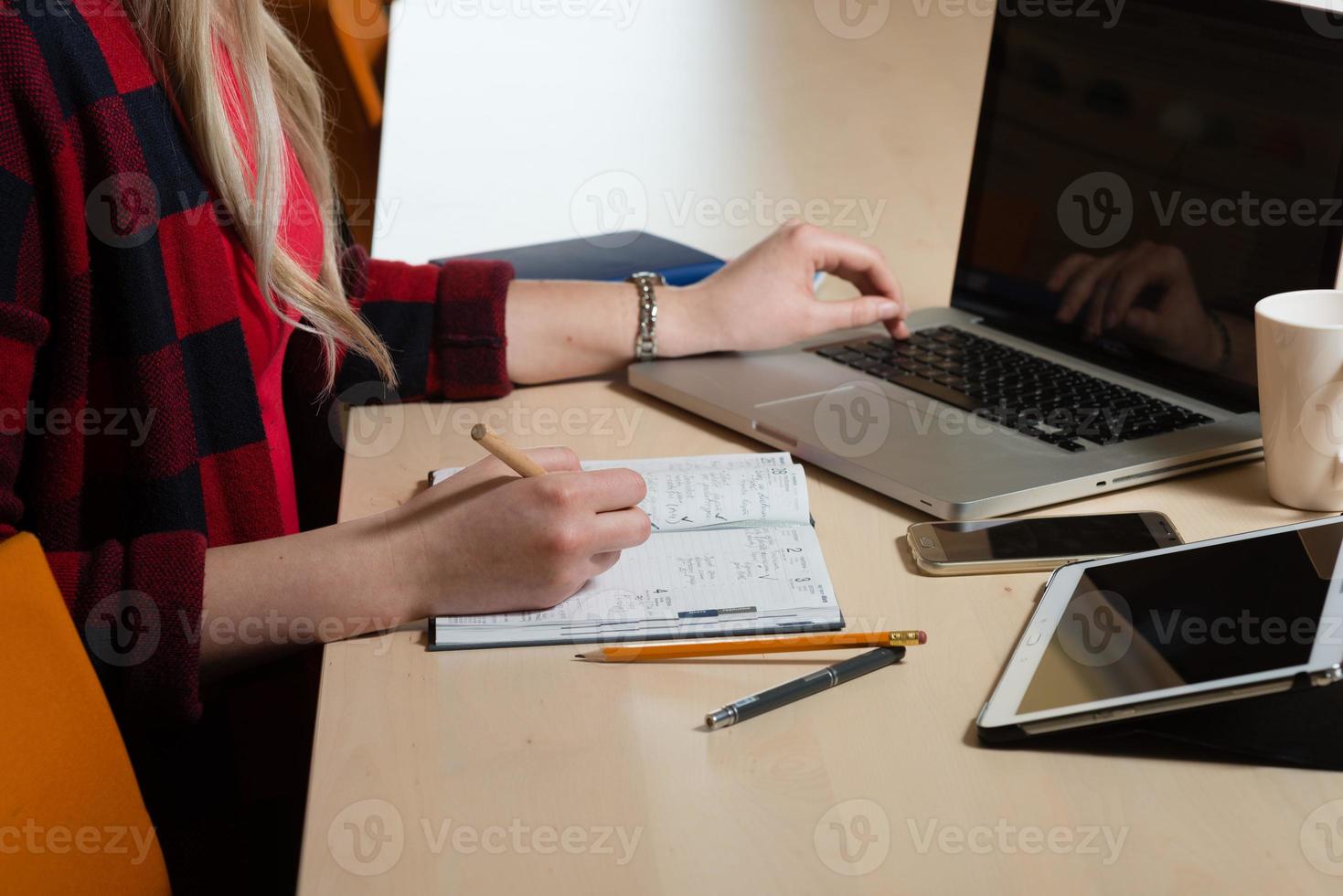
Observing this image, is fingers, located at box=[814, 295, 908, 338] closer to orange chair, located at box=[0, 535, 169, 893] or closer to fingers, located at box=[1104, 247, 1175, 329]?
fingers, located at box=[1104, 247, 1175, 329]

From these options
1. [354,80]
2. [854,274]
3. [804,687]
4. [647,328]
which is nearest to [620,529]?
[804,687]

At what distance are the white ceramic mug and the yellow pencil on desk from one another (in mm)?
322

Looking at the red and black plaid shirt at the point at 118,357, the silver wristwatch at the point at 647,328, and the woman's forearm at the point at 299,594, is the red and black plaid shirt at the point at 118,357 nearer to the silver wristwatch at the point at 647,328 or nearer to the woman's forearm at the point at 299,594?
the woman's forearm at the point at 299,594

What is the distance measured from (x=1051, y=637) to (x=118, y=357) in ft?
2.02

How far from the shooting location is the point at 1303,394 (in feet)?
2.56

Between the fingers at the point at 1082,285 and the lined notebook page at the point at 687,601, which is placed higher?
the fingers at the point at 1082,285

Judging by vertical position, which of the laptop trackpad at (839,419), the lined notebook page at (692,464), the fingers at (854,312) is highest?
the fingers at (854,312)

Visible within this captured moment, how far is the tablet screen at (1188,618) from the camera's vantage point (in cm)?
58

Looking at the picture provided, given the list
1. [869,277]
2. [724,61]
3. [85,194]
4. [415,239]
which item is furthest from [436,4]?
[85,194]

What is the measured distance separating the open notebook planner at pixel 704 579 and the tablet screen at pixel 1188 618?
0.45ft

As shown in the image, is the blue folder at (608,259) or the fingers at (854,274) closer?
the fingers at (854,274)

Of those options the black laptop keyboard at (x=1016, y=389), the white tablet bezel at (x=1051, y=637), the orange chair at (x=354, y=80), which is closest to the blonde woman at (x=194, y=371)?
the white tablet bezel at (x=1051, y=637)

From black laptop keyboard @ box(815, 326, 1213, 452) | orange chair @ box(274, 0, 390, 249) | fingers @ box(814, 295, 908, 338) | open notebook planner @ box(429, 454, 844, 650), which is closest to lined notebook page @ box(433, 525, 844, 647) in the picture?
open notebook planner @ box(429, 454, 844, 650)

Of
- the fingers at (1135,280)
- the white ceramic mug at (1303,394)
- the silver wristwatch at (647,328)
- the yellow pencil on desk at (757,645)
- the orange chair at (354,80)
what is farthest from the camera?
the orange chair at (354,80)
